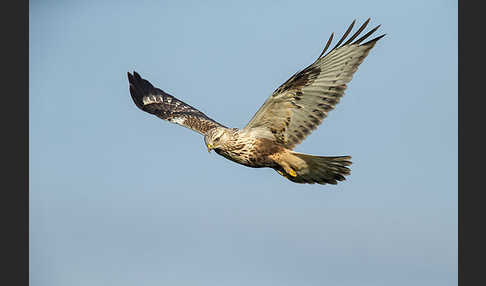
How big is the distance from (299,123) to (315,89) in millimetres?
370

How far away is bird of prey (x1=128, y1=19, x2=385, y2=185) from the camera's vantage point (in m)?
5.50

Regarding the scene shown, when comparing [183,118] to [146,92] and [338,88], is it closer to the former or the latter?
[146,92]

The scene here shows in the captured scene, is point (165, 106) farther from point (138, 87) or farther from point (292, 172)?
point (292, 172)

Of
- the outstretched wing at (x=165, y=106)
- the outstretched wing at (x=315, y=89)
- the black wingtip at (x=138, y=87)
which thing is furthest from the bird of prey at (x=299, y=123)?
the black wingtip at (x=138, y=87)

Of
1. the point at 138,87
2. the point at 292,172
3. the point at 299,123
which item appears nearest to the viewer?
the point at 299,123

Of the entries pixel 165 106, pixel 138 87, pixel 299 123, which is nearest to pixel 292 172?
pixel 299 123

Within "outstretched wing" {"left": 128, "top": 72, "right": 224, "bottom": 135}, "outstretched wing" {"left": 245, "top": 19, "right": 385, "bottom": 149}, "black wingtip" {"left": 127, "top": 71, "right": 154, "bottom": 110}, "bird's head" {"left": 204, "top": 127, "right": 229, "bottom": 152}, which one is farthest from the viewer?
"black wingtip" {"left": 127, "top": 71, "right": 154, "bottom": 110}

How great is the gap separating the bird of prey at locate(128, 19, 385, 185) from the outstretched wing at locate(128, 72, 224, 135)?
87 centimetres

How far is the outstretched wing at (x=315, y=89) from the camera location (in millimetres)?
5477

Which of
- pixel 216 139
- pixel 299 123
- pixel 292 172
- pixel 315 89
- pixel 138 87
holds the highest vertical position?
pixel 138 87

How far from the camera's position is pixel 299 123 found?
5777mm

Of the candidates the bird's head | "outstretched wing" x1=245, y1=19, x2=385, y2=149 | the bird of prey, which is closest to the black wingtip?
the bird's head

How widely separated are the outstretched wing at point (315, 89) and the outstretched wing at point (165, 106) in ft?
Answer: 3.81

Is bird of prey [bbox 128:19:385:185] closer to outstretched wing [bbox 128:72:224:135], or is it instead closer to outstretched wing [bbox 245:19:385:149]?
outstretched wing [bbox 245:19:385:149]
